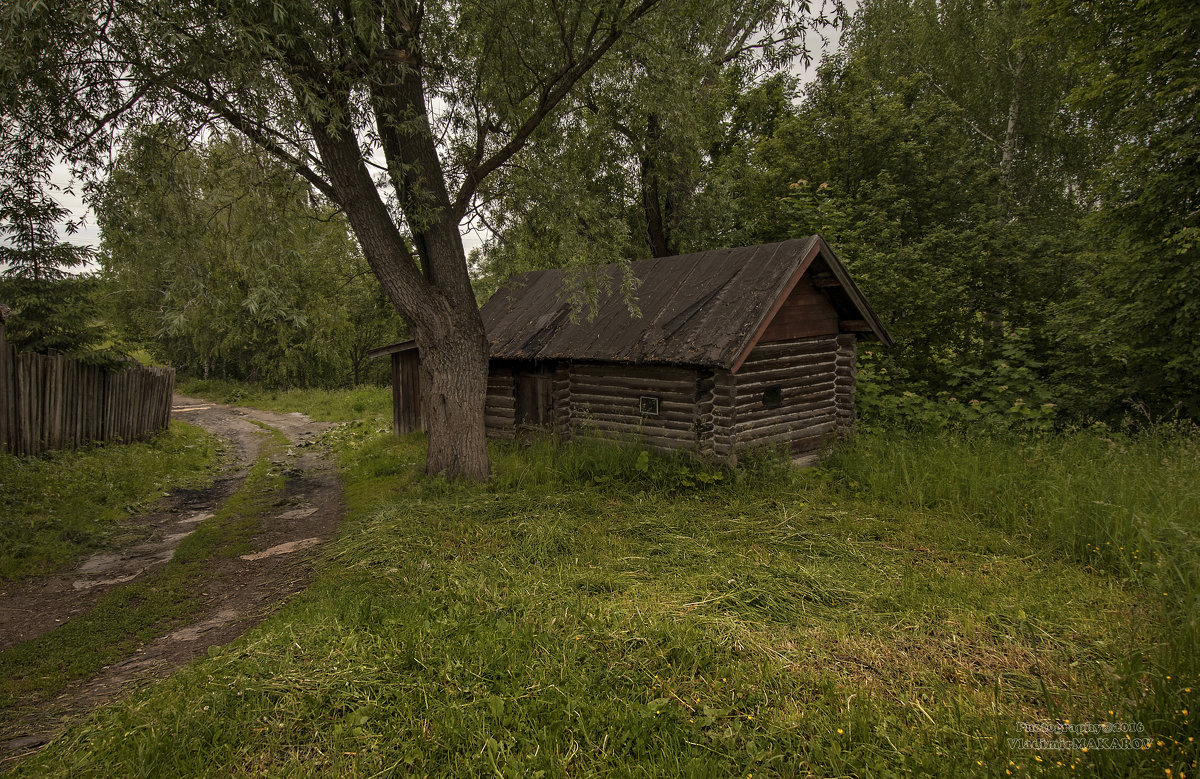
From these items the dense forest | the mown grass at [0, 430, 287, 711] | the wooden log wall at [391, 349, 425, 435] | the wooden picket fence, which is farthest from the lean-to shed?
the wooden picket fence

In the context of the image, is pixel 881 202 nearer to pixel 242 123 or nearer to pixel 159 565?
pixel 242 123

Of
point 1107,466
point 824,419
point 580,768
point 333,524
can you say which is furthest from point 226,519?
point 1107,466

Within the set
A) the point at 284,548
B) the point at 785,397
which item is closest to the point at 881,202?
the point at 785,397

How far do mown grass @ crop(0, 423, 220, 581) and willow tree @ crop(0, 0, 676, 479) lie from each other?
4.81m

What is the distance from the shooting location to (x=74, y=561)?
7.08 m

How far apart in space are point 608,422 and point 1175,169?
457 inches

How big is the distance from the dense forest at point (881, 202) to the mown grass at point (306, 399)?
2742 mm

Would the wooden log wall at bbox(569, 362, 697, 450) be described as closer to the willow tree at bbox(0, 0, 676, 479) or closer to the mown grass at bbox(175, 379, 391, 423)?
the willow tree at bbox(0, 0, 676, 479)

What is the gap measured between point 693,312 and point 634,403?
215 cm

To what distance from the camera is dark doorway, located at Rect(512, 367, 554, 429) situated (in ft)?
43.0

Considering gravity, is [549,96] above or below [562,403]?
above

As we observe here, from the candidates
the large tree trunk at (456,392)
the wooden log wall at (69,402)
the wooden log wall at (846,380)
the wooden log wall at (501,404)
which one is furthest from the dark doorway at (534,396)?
the wooden log wall at (69,402)

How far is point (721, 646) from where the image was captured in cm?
447

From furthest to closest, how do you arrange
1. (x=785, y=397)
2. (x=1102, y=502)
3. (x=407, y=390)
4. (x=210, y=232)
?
(x=407, y=390), (x=785, y=397), (x=210, y=232), (x=1102, y=502)
